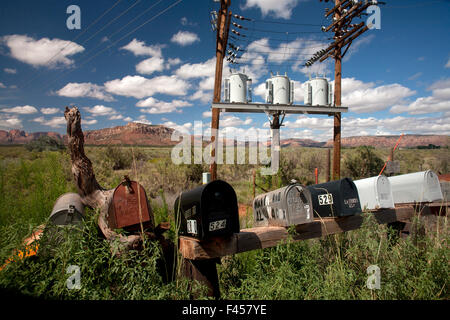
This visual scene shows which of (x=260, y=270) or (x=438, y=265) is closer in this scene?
(x=438, y=265)

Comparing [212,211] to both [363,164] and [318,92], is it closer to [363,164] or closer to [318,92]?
[318,92]

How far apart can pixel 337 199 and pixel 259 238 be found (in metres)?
1.08

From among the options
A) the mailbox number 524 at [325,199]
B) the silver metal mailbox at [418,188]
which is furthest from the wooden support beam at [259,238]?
the silver metal mailbox at [418,188]

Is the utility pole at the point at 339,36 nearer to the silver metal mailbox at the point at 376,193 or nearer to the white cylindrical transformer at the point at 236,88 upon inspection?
the white cylindrical transformer at the point at 236,88

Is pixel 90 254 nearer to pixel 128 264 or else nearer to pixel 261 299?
pixel 128 264

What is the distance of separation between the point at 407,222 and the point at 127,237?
358 cm

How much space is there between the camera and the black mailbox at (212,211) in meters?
1.99

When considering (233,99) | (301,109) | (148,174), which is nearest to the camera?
(233,99)

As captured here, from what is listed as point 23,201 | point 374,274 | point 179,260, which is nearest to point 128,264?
point 179,260

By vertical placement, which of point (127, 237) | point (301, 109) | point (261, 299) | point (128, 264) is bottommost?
point (261, 299)

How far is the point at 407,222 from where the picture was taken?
137 inches

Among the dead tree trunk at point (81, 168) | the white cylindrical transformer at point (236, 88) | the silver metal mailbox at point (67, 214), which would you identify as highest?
the white cylindrical transformer at point (236, 88)

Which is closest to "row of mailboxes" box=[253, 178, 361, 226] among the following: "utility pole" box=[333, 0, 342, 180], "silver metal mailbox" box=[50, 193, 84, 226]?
"silver metal mailbox" box=[50, 193, 84, 226]

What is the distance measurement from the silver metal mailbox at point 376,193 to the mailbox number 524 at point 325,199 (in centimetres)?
59
